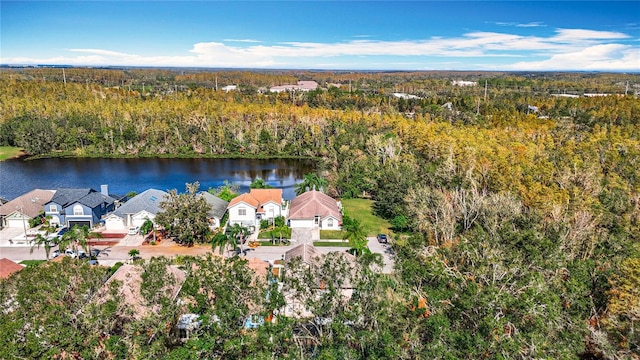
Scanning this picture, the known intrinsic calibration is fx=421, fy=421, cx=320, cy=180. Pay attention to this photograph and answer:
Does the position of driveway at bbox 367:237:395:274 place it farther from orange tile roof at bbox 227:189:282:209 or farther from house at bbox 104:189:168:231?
house at bbox 104:189:168:231

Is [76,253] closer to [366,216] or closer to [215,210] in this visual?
[215,210]

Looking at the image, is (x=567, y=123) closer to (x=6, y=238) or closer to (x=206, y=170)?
(x=206, y=170)

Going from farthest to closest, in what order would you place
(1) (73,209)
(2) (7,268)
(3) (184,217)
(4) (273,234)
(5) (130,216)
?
(5) (130,216)
(1) (73,209)
(4) (273,234)
(3) (184,217)
(2) (7,268)

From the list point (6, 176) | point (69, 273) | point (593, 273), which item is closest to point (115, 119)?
point (6, 176)

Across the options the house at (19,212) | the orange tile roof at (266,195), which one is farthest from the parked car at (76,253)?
the orange tile roof at (266,195)

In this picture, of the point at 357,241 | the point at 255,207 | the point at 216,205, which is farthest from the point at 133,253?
the point at 357,241
